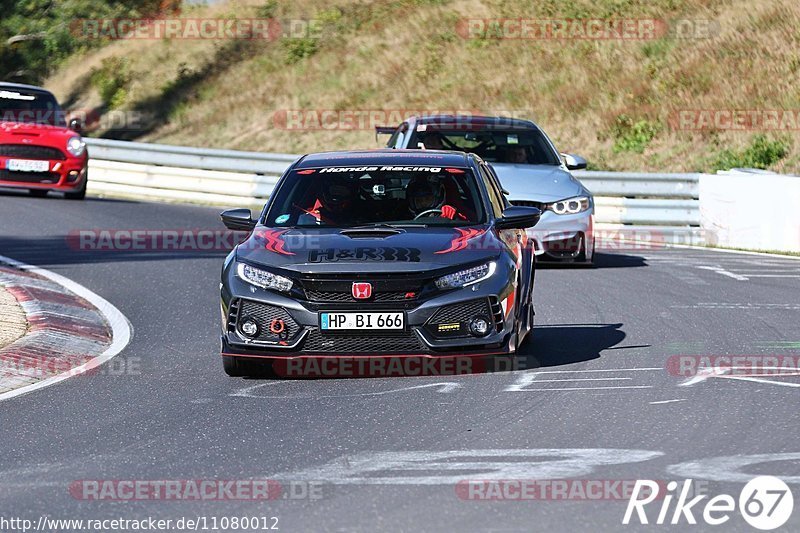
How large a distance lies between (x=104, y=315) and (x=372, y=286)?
178 inches

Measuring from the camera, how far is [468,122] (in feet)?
56.2

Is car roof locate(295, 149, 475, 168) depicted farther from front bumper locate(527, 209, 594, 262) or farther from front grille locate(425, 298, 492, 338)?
front bumper locate(527, 209, 594, 262)

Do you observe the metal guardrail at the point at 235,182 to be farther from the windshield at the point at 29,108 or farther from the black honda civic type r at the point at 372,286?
the black honda civic type r at the point at 372,286

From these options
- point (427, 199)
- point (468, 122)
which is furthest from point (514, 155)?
point (427, 199)

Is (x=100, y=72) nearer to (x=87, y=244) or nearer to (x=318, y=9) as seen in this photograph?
(x=318, y=9)

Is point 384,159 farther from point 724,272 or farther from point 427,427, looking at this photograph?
point 724,272

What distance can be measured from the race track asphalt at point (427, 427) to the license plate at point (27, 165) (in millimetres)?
10830

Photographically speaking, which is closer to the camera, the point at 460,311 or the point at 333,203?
the point at 460,311

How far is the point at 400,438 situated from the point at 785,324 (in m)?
5.70

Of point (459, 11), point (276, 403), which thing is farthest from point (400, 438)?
point (459, 11)

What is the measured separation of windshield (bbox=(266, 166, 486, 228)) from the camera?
407 inches

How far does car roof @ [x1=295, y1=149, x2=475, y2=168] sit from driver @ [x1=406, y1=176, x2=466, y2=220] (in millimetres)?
229

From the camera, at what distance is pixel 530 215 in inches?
405

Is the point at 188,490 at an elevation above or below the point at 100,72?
above
